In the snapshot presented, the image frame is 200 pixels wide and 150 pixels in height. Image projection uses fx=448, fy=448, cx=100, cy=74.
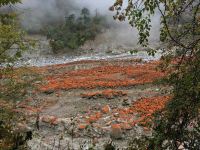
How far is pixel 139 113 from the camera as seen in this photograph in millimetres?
22469

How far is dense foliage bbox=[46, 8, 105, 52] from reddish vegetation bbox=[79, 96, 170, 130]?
42.4m

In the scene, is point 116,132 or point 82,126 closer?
point 116,132

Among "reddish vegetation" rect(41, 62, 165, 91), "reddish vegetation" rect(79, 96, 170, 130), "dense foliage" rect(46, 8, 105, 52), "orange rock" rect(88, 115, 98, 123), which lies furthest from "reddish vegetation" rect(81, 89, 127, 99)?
"dense foliage" rect(46, 8, 105, 52)

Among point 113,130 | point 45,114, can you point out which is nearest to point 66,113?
point 45,114

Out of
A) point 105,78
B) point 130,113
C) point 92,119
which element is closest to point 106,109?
point 130,113

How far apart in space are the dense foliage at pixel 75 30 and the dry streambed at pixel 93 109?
1268 inches

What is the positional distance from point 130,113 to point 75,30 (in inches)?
2044

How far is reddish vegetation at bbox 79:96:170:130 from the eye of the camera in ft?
69.4

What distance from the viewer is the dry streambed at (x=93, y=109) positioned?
19547mm

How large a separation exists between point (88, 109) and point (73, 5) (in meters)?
58.0

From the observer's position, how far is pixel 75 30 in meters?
73.4

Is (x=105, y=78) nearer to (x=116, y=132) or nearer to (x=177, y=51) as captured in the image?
(x=116, y=132)

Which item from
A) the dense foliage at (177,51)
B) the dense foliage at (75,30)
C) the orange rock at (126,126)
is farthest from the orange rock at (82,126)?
the dense foliage at (75,30)

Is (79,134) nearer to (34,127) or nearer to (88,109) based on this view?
(34,127)
